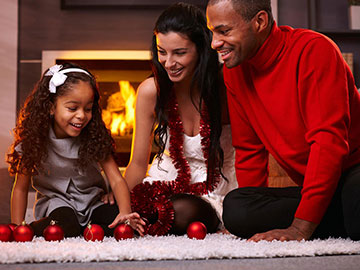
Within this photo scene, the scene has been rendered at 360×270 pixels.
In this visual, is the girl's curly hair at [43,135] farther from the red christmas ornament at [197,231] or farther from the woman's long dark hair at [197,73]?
the red christmas ornament at [197,231]

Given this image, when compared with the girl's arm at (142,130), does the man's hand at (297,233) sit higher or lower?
lower

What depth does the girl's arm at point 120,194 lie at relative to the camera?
5.27 ft

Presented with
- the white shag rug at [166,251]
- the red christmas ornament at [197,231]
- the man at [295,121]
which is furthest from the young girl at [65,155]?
the man at [295,121]

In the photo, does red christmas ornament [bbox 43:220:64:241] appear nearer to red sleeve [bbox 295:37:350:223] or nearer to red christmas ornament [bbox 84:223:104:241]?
red christmas ornament [bbox 84:223:104:241]

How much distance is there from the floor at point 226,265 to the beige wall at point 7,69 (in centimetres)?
233

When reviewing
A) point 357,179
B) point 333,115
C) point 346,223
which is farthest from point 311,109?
point 346,223

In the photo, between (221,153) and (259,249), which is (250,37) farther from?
(259,249)

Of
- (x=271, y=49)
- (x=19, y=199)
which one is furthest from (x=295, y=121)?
(x=19, y=199)

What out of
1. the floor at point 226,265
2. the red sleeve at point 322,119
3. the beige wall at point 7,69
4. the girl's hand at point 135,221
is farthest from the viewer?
the beige wall at point 7,69

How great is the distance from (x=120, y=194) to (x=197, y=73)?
1.84ft

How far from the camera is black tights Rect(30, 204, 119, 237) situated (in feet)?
5.53

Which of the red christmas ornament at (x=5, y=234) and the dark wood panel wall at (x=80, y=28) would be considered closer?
the red christmas ornament at (x=5, y=234)

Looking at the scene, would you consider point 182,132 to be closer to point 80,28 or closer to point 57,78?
point 57,78

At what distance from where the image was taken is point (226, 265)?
108cm
